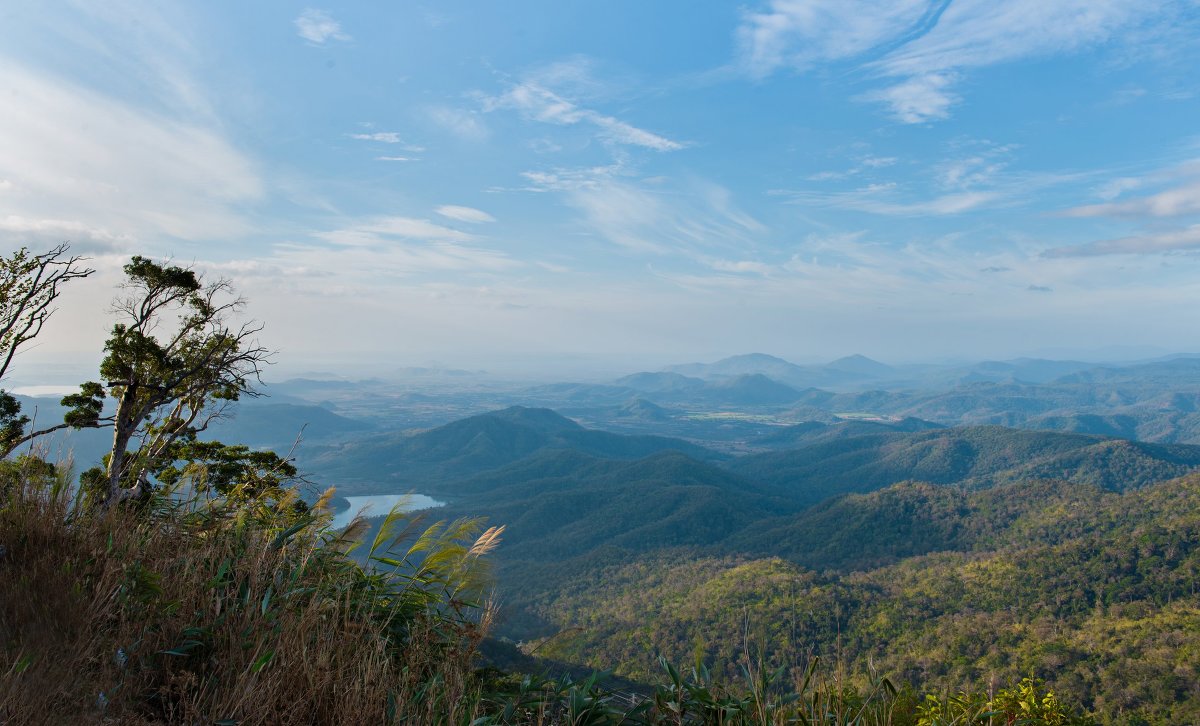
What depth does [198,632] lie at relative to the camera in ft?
8.64

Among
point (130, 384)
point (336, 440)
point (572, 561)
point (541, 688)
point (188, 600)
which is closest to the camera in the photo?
point (188, 600)

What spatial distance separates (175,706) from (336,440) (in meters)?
204

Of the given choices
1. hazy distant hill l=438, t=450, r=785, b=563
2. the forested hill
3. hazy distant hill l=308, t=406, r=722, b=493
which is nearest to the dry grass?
the forested hill

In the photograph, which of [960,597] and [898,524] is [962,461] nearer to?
[898,524]

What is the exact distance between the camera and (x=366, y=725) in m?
2.28

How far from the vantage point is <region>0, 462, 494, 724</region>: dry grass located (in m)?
2.22

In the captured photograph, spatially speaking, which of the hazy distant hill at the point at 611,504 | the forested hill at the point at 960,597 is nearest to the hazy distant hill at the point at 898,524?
the forested hill at the point at 960,597

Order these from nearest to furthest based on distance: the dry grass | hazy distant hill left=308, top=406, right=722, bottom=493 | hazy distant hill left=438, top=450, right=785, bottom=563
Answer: the dry grass → hazy distant hill left=438, top=450, right=785, bottom=563 → hazy distant hill left=308, top=406, right=722, bottom=493

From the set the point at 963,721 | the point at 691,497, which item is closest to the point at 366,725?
the point at 963,721

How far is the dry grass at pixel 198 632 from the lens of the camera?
222 centimetres

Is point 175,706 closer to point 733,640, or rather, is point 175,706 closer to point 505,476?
point 733,640

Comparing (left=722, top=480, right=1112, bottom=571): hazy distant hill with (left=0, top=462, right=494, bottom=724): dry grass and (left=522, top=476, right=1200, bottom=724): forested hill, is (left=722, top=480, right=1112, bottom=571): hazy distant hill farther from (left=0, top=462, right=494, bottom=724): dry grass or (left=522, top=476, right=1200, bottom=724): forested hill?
(left=0, top=462, right=494, bottom=724): dry grass

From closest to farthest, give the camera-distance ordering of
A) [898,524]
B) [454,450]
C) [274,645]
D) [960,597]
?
[274,645] → [960,597] → [898,524] → [454,450]

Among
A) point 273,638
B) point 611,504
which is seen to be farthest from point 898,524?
point 273,638
